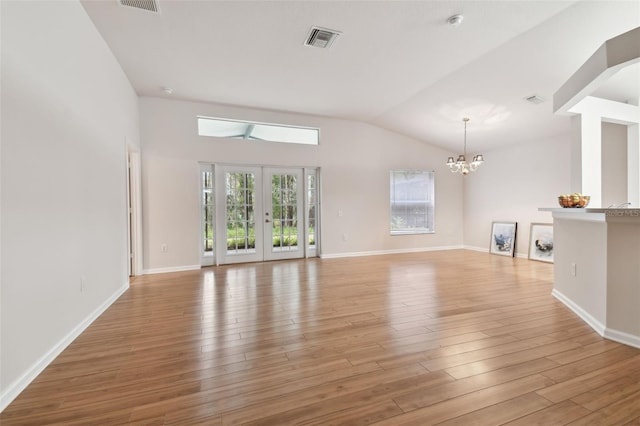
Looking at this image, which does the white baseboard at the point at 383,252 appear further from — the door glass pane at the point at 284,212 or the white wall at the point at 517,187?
the door glass pane at the point at 284,212

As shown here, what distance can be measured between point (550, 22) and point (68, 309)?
17.5ft

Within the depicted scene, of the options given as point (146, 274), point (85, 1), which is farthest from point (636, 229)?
point (146, 274)

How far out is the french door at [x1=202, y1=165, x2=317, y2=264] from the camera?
5.62 metres

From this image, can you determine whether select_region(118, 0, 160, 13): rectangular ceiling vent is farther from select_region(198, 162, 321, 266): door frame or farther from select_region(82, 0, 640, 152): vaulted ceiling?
select_region(198, 162, 321, 266): door frame

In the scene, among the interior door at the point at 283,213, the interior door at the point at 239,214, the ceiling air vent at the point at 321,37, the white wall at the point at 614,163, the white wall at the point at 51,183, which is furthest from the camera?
the interior door at the point at 283,213

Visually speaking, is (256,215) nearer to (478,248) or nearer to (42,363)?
(42,363)

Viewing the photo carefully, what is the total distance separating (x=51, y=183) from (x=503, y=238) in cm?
739

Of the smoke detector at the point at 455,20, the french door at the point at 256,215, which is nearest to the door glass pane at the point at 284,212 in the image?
the french door at the point at 256,215

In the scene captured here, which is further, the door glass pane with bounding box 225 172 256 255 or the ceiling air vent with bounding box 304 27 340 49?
the door glass pane with bounding box 225 172 256 255

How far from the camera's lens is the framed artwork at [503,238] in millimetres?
6273

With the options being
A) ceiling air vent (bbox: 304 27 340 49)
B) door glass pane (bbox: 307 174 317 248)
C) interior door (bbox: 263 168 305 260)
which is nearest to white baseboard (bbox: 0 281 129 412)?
interior door (bbox: 263 168 305 260)

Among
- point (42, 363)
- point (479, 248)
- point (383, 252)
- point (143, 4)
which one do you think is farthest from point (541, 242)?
point (42, 363)

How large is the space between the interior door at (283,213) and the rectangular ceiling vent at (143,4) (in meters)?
3.36

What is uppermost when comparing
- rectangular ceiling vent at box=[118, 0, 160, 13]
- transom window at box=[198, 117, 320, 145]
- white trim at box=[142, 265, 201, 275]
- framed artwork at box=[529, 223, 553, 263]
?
rectangular ceiling vent at box=[118, 0, 160, 13]
